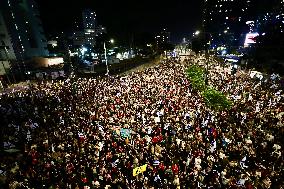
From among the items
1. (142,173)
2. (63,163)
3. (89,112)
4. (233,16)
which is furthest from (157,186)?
(233,16)

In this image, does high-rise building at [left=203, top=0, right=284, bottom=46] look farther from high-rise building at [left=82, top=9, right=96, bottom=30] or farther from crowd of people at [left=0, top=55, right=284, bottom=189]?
crowd of people at [left=0, top=55, right=284, bottom=189]

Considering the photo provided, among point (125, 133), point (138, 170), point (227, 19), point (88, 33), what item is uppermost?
point (138, 170)

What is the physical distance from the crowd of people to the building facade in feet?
83.3

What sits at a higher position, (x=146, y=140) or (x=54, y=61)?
(x=146, y=140)

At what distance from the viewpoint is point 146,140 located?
13977 millimetres

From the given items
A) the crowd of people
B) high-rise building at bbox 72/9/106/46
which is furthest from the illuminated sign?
the crowd of people

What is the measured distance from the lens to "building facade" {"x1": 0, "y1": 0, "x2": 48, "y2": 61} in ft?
145

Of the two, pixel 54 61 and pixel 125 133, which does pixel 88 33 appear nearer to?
pixel 54 61

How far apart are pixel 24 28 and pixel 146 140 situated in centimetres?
4370

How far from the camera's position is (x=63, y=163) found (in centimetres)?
1249

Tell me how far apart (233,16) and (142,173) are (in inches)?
4274

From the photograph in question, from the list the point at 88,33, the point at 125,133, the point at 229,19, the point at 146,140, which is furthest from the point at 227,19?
the point at 146,140

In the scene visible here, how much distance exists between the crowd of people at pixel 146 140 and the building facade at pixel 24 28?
25.4 metres

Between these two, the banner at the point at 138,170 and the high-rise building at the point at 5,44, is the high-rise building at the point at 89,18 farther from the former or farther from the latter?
the banner at the point at 138,170
